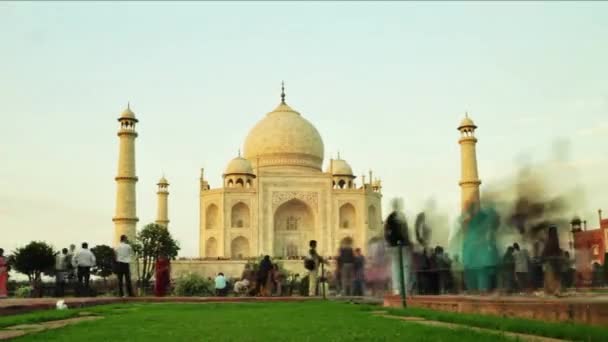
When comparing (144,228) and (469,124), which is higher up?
(469,124)

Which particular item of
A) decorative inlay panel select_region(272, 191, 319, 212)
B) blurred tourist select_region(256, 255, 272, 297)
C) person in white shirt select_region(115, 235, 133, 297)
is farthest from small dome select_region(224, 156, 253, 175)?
person in white shirt select_region(115, 235, 133, 297)

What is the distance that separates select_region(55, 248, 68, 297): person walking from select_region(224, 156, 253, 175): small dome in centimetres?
2528

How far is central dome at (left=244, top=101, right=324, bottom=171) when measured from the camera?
141ft

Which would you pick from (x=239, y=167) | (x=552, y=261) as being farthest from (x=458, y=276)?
(x=239, y=167)

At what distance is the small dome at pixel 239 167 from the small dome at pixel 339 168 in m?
4.96

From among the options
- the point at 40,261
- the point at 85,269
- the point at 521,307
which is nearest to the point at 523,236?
the point at 521,307

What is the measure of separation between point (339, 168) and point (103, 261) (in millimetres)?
16916

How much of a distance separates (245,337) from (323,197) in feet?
117

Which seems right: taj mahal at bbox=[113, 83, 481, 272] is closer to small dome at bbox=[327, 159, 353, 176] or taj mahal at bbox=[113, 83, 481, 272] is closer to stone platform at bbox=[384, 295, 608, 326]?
small dome at bbox=[327, 159, 353, 176]

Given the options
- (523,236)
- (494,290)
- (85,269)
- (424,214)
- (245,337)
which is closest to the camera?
(245,337)

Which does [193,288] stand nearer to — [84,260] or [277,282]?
[277,282]

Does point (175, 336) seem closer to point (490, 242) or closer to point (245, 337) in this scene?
point (245, 337)

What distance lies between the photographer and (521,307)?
18.8ft

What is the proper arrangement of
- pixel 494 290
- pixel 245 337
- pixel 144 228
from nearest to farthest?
pixel 245 337, pixel 494 290, pixel 144 228
